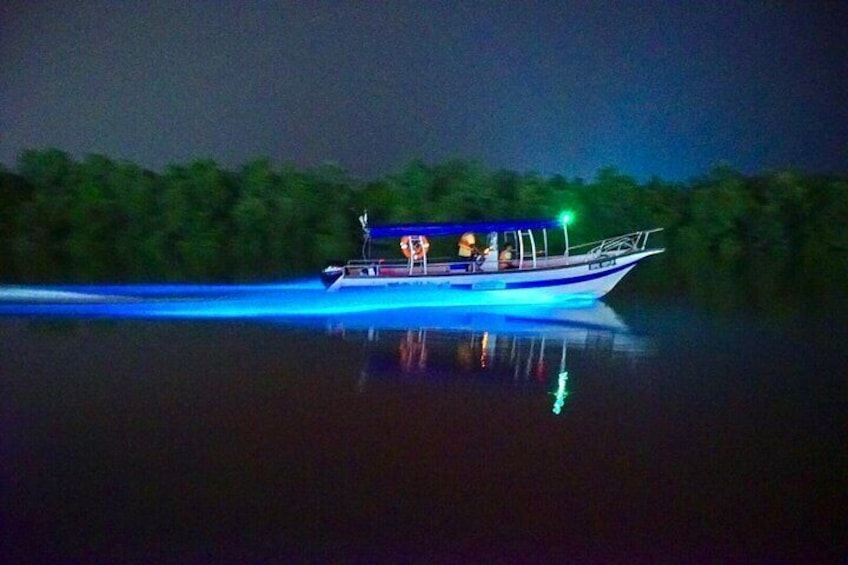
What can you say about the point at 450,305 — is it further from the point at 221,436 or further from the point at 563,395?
the point at 221,436

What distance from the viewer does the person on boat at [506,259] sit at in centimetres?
1169

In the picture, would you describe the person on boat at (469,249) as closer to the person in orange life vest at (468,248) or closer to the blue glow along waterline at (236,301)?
the person in orange life vest at (468,248)

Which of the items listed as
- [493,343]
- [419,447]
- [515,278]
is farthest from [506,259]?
[419,447]

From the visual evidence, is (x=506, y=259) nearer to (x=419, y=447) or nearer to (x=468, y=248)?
(x=468, y=248)

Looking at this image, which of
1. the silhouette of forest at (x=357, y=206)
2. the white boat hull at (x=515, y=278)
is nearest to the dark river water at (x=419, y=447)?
the white boat hull at (x=515, y=278)

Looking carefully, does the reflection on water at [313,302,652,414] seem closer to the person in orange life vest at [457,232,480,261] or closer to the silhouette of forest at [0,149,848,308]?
the person in orange life vest at [457,232,480,261]

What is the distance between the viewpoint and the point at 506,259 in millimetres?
11773

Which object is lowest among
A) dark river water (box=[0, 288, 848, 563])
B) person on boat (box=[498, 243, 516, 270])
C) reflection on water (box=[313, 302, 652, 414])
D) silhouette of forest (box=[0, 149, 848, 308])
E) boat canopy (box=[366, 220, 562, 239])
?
dark river water (box=[0, 288, 848, 563])

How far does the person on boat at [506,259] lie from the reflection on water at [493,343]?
2.20ft

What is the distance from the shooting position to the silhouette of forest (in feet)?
64.5

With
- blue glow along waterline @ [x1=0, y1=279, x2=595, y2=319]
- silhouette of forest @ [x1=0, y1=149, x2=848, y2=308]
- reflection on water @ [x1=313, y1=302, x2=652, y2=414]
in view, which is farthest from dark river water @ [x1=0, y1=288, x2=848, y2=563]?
silhouette of forest @ [x1=0, y1=149, x2=848, y2=308]

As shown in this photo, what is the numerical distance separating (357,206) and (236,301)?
365 inches

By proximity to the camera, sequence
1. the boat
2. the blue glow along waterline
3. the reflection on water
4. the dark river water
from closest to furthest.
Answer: the dark river water → the reflection on water → the blue glow along waterline → the boat

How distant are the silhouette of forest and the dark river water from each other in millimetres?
10454
